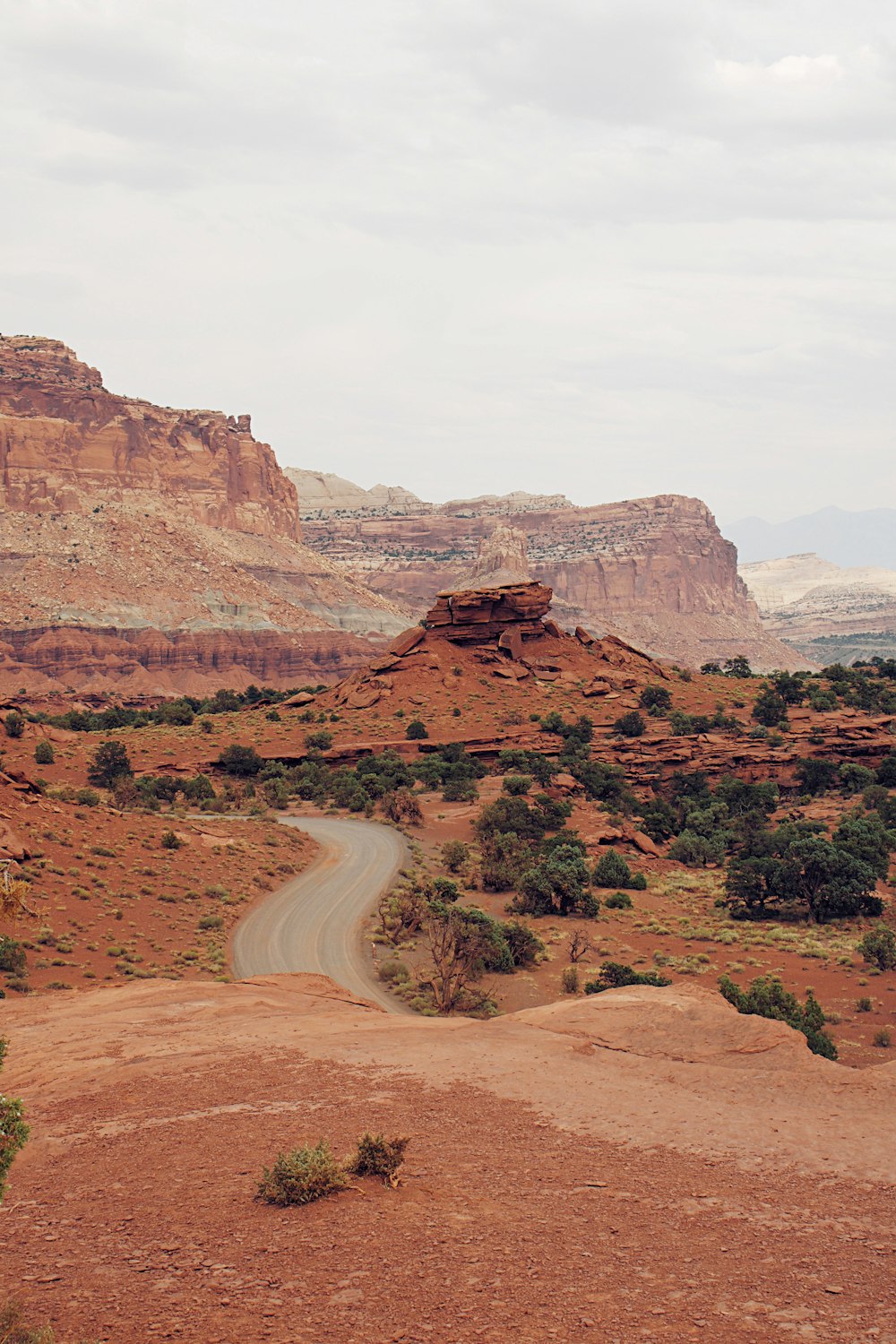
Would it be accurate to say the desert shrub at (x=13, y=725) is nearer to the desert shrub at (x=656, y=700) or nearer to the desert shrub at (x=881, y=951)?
the desert shrub at (x=656, y=700)

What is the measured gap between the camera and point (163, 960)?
1137 inches

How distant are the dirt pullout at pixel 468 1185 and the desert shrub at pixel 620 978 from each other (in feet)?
35.0

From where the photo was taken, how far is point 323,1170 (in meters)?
10.7

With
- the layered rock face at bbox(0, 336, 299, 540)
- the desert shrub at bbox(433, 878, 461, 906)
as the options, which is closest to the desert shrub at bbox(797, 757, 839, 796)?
the desert shrub at bbox(433, 878, 461, 906)

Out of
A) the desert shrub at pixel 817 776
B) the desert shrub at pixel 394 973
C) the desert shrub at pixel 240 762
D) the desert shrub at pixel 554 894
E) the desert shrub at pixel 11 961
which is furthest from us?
the desert shrub at pixel 240 762

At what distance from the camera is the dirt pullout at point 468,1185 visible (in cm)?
861

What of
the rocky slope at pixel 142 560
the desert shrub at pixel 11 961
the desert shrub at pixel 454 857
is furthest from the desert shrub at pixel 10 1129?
the rocky slope at pixel 142 560

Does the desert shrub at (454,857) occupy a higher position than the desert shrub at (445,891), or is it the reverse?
the desert shrub at (445,891)

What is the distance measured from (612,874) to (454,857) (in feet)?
22.9

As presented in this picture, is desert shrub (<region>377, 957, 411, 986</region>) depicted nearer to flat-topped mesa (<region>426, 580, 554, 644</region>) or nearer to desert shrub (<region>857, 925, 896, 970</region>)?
desert shrub (<region>857, 925, 896, 970</region>)

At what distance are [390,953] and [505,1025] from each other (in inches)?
574

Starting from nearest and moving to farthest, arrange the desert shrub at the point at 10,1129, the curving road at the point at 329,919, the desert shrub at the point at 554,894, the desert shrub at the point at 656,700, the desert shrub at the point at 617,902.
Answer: the desert shrub at the point at 10,1129, the curving road at the point at 329,919, the desert shrub at the point at 554,894, the desert shrub at the point at 617,902, the desert shrub at the point at 656,700

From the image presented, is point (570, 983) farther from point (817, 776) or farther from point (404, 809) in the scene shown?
point (817, 776)

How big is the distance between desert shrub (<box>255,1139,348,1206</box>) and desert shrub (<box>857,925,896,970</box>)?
2489 centimetres
